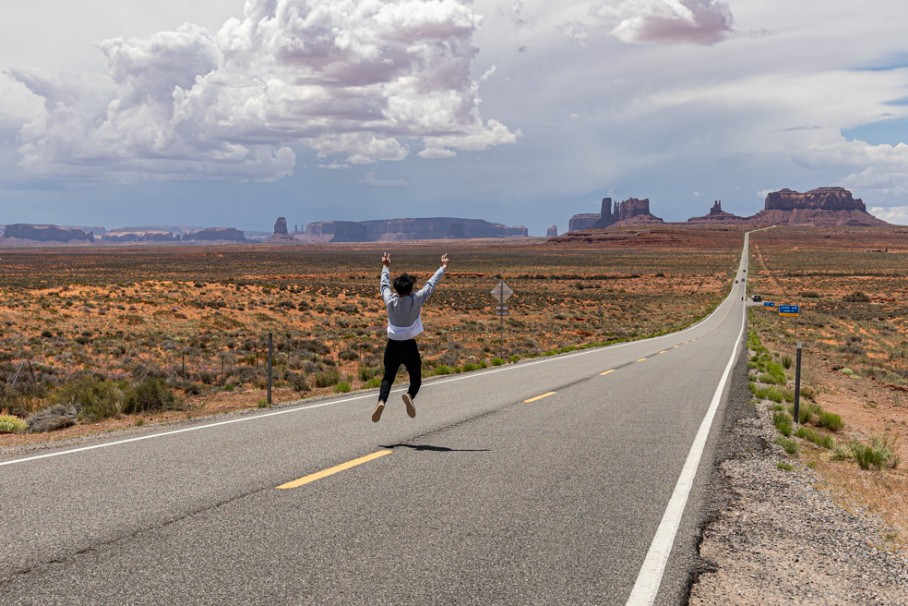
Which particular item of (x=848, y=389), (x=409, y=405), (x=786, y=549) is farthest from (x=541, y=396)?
(x=848, y=389)

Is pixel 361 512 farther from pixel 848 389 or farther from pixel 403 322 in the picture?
pixel 848 389

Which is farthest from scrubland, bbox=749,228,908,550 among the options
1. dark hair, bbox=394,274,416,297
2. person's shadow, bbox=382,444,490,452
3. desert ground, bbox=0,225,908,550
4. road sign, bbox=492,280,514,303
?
road sign, bbox=492,280,514,303

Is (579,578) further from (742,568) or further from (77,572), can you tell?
(77,572)

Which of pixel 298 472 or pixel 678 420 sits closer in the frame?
pixel 298 472

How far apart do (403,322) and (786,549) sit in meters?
4.76

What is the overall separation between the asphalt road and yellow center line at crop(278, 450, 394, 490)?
0.21 ft

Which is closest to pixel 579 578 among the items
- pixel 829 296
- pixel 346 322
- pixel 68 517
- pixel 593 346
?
pixel 68 517

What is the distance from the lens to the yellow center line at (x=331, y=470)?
6270 millimetres

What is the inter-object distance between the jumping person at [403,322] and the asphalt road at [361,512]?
688 millimetres

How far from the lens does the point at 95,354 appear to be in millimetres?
23625

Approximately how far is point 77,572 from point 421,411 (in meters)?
6.79

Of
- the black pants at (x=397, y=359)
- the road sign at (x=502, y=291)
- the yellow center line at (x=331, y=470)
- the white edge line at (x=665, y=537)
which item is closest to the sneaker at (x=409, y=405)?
the black pants at (x=397, y=359)

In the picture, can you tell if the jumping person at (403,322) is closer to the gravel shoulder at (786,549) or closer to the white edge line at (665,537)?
the white edge line at (665,537)

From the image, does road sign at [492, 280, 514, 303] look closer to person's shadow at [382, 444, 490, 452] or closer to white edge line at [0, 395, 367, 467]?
white edge line at [0, 395, 367, 467]
